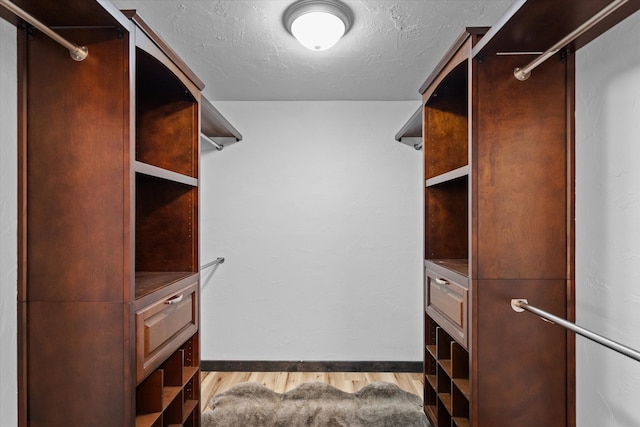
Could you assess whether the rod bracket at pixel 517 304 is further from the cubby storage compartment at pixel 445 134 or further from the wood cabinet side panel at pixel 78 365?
the wood cabinet side panel at pixel 78 365

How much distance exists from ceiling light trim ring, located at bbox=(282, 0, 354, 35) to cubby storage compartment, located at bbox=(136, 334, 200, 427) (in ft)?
5.43

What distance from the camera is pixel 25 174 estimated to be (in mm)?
1378

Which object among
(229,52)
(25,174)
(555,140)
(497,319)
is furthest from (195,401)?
(555,140)

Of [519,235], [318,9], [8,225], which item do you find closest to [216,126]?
[318,9]

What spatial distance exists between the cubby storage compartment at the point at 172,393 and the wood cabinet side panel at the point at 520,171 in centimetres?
140

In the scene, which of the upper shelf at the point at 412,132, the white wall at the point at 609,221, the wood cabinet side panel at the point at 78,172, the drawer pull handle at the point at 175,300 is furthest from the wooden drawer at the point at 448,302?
the wood cabinet side panel at the point at 78,172

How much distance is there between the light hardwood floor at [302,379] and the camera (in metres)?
2.98

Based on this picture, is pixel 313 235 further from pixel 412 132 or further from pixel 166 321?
pixel 166 321

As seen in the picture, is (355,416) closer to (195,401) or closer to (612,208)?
(195,401)

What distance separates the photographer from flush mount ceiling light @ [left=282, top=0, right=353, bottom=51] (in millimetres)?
1809

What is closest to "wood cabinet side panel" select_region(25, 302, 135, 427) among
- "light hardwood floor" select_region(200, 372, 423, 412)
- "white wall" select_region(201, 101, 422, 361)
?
"light hardwood floor" select_region(200, 372, 423, 412)

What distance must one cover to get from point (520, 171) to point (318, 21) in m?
1.11

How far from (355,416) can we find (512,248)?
61.2 inches

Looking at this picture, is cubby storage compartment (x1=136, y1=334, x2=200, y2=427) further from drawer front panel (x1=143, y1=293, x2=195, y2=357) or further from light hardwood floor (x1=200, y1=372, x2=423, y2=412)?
light hardwood floor (x1=200, y1=372, x2=423, y2=412)
